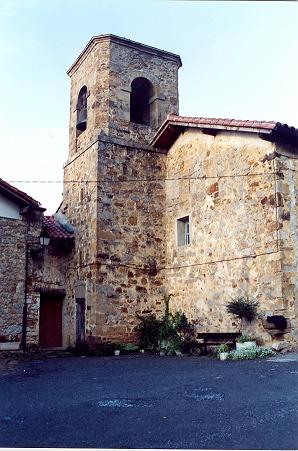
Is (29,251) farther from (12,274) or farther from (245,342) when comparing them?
(245,342)

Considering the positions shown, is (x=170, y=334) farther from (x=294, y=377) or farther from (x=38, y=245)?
(x=294, y=377)

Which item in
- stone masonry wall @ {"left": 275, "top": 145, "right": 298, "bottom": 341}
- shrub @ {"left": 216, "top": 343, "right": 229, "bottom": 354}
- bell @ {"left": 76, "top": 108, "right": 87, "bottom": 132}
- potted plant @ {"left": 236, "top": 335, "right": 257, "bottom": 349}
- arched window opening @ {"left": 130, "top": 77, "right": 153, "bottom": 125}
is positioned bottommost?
shrub @ {"left": 216, "top": 343, "right": 229, "bottom": 354}

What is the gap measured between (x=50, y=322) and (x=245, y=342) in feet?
19.3

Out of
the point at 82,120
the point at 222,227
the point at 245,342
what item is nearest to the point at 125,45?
the point at 82,120

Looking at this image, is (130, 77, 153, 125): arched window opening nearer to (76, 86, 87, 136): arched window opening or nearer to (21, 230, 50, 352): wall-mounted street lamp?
(76, 86, 87, 136): arched window opening

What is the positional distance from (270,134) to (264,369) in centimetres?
465

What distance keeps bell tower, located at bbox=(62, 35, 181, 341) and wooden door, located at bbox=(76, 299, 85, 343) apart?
0.82ft

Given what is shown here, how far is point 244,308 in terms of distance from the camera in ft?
29.6

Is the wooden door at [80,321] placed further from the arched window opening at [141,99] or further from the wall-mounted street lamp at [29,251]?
the arched window opening at [141,99]

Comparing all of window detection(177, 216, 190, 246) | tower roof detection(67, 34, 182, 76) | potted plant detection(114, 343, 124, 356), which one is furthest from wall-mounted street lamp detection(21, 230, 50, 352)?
tower roof detection(67, 34, 182, 76)

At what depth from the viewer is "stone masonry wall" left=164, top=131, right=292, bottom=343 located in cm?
906

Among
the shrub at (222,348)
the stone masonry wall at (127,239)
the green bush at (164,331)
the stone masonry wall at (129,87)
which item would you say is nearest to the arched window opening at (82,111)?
the stone masonry wall at (129,87)

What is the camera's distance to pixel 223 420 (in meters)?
4.07

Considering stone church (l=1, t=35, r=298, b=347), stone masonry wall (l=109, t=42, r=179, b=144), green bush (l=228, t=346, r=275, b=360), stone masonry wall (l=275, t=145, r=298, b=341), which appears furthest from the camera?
stone masonry wall (l=109, t=42, r=179, b=144)
